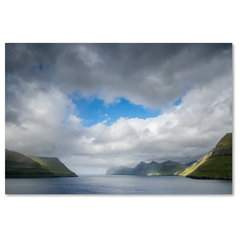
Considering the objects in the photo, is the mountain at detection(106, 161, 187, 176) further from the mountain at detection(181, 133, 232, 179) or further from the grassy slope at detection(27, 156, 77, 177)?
the grassy slope at detection(27, 156, 77, 177)

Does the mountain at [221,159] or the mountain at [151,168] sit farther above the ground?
the mountain at [221,159]

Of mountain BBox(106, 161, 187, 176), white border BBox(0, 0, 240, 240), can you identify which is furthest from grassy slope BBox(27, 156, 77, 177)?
mountain BBox(106, 161, 187, 176)

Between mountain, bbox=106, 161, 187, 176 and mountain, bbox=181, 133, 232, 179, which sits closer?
mountain, bbox=181, 133, 232, 179
